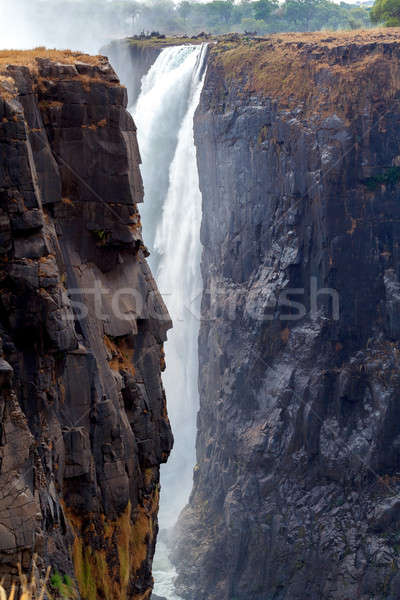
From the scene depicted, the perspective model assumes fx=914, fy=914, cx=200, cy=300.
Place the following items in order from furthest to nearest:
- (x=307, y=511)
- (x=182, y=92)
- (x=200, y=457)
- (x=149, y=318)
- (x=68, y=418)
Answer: (x=182, y=92), (x=200, y=457), (x=307, y=511), (x=149, y=318), (x=68, y=418)

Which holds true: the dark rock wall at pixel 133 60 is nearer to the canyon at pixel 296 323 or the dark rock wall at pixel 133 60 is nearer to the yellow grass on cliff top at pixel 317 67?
the canyon at pixel 296 323

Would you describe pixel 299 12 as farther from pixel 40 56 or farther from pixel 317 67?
pixel 40 56

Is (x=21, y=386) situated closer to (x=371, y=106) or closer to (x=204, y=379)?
(x=371, y=106)

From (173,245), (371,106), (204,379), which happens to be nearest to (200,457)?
(204,379)

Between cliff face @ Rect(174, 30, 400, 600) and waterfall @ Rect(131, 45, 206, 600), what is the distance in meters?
7.99

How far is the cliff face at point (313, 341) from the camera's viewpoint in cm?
4641

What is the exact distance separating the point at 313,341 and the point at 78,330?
93.7ft

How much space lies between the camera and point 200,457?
55750mm

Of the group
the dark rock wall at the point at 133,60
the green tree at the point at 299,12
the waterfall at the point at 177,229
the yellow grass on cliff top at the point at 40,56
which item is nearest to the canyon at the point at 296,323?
the waterfall at the point at 177,229

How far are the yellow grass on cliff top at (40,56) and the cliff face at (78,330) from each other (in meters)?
0.05

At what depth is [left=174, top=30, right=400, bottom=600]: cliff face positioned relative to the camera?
46.4 meters

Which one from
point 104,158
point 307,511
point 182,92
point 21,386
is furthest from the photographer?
point 182,92

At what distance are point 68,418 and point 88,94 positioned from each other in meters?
7.59

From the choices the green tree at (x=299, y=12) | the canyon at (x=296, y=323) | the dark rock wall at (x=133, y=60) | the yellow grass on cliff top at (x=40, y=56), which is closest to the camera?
the yellow grass on cliff top at (x=40, y=56)
